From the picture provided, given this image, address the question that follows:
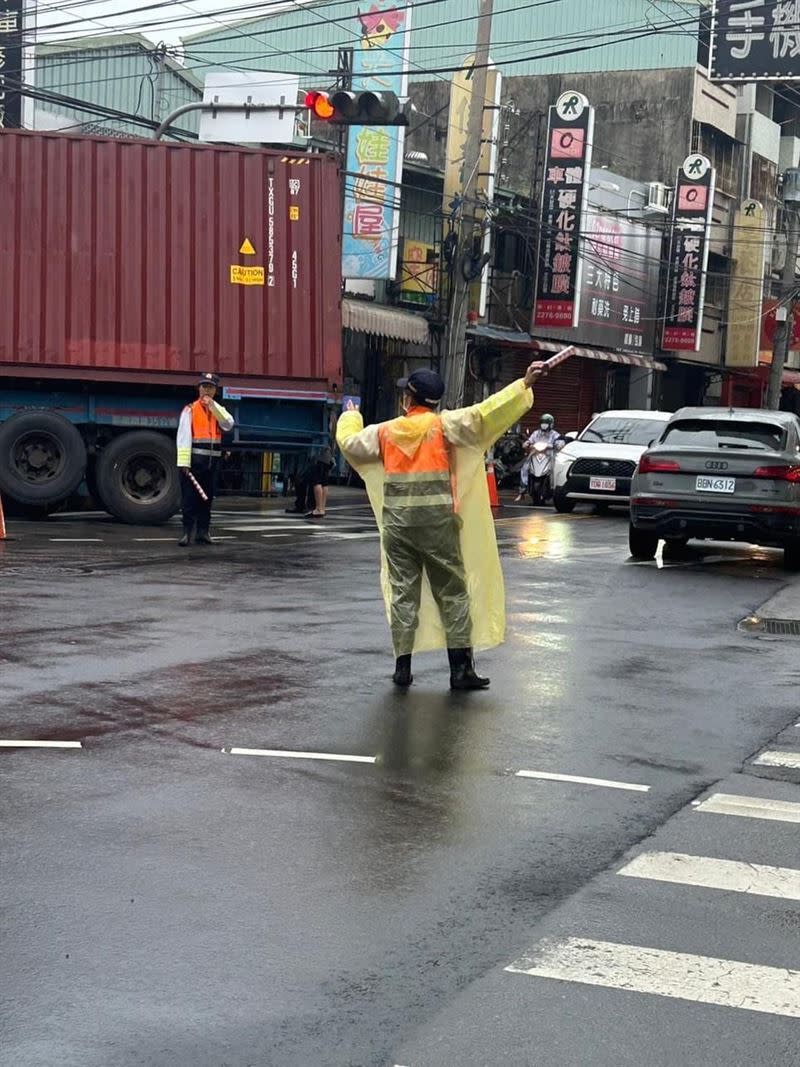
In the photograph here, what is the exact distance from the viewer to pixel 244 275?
63.9 ft

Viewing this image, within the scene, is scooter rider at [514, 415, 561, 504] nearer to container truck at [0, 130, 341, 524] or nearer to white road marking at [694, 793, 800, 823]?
container truck at [0, 130, 341, 524]

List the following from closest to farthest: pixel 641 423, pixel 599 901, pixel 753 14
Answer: pixel 599 901, pixel 641 423, pixel 753 14

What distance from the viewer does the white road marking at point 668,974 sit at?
167 inches

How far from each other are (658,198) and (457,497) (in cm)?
3531

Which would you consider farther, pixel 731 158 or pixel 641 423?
pixel 731 158

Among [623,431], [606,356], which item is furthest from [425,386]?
[606,356]

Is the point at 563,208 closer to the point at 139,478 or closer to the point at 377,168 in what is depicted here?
the point at 377,168

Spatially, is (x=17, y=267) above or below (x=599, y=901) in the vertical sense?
above

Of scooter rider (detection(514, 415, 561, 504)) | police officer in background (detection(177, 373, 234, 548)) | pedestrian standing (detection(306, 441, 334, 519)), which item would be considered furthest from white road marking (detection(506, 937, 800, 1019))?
scooter rider (detection(514, 415, 561, 504))

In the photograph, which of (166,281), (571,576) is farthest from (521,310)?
(571,576)

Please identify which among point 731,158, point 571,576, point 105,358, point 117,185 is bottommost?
point 571,576

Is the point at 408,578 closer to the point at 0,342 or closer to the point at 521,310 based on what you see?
the point at 0,342

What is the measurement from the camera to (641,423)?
25297mm

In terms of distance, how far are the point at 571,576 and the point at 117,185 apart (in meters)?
7.90
